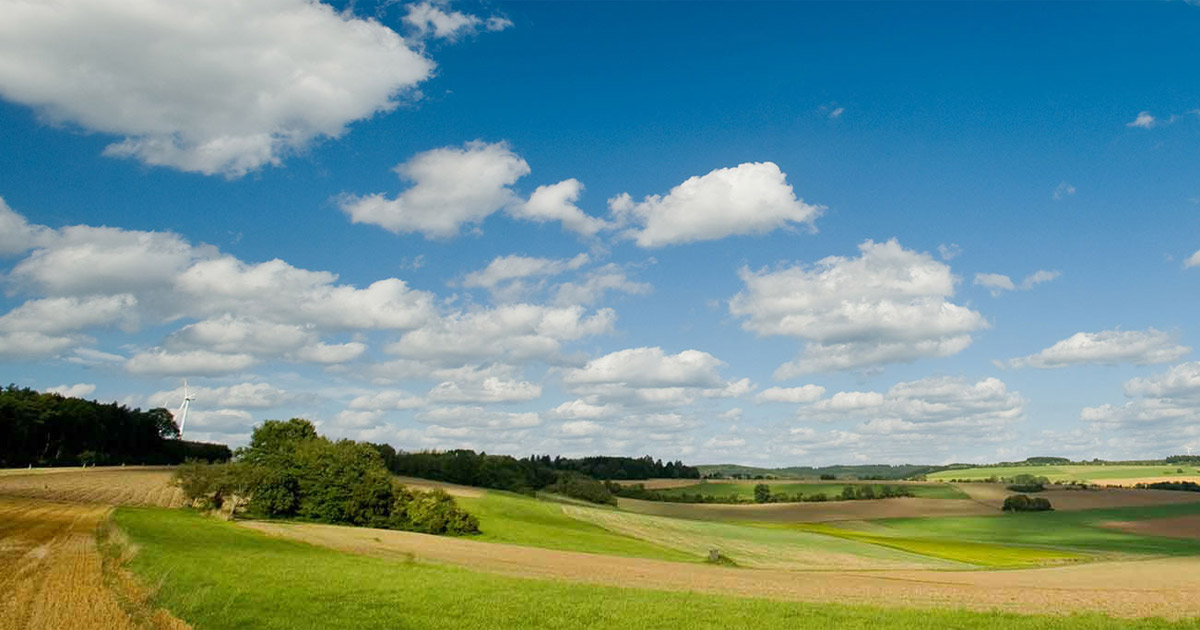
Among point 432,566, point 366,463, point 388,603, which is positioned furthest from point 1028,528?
point 388,603

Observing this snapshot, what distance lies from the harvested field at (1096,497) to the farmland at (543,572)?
85.6 ft

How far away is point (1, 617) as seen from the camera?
2156cm

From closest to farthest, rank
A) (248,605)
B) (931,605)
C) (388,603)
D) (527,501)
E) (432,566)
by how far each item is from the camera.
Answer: (248,605) → (388,603) → (931,605) → (432,566) → (527,501)

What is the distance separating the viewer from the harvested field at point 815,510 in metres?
120

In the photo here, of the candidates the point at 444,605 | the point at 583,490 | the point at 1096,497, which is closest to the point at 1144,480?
the point at 1096,497

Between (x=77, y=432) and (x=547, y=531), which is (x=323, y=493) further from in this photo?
(x=77, y=432)

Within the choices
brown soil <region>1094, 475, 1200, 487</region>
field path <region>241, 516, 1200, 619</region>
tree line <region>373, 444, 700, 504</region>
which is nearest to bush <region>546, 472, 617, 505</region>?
tree line <region>373, 444, 700, 504</region>

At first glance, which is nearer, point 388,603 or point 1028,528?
point 388,603

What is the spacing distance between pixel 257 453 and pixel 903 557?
69.1m

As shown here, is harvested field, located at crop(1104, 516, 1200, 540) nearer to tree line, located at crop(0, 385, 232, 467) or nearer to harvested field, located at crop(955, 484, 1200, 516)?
harvested field, located at crop(955, 484, 1200, 516)

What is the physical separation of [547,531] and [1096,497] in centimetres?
10519

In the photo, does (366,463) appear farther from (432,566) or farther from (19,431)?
(19,431)

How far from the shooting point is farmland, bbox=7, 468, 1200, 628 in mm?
24203

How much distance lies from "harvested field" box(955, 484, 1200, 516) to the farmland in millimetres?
26093
